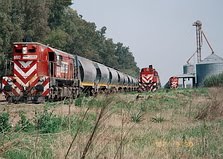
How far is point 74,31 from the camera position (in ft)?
255

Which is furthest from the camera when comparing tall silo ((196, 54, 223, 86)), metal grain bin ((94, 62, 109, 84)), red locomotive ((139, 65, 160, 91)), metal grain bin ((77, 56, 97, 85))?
tall silo ((196, 54, 223, 86))

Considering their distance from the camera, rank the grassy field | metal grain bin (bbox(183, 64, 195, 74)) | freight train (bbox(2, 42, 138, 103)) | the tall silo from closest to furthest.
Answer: the grassy field → freight train (bbox(2, 42, 138, 103)) → the tall silo → metal grain bin (bbox(183, 64, 195, 74))

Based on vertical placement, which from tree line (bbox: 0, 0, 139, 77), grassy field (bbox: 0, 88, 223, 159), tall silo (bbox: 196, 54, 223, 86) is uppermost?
tree line (bbox: 0, 0, 139, 77)

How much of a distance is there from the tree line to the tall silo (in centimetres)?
2227

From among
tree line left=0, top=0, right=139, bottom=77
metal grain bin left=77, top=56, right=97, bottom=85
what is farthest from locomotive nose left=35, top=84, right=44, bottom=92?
metal grain bin left=77, top=56, right=97, bottom=85

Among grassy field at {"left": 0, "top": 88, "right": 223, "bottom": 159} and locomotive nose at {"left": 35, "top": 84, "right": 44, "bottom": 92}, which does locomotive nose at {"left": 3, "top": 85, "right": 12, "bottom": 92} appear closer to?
locomotive nose at {"left": 35, "top": 84, "right": 44, "bottom": 92}

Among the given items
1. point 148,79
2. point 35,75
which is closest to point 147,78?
point 148,79

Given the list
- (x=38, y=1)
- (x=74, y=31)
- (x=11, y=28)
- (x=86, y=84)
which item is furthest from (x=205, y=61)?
(x=86, y=84)

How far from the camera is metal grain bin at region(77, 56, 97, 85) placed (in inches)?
1124

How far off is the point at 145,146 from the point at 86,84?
2267 centimetres

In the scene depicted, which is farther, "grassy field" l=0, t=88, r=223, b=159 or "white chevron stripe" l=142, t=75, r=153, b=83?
"white chevron stripe" l=142, t=75, r=153, b=83

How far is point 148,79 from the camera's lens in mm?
42500

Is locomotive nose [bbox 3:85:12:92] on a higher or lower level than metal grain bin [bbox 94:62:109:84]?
lower

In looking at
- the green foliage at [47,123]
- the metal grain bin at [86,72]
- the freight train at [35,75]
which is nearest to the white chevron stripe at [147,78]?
the metal grain bin at [86,72]
